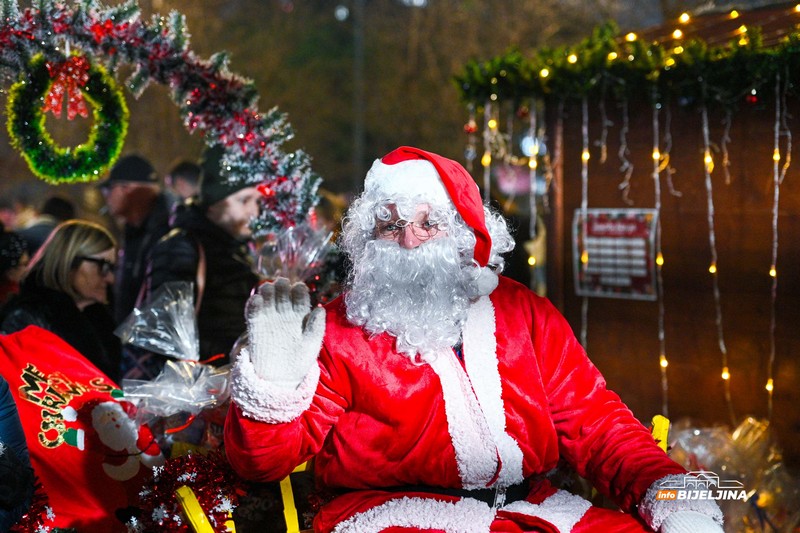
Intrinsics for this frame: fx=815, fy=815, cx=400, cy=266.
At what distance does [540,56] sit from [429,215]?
122 inches

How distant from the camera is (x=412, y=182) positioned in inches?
114

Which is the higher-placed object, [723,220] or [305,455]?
[723,220]

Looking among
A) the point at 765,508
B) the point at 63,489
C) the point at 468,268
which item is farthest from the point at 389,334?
the point at 765,508

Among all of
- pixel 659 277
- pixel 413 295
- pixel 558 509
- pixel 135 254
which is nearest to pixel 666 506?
pixel 558 509

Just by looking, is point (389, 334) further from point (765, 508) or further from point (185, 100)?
point (765, 508)

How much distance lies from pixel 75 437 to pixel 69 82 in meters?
1.65

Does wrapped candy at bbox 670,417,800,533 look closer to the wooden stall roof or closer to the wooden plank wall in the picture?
the wooden plank wall

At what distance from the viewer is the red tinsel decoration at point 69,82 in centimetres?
377

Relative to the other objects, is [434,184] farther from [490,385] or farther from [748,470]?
[748,470]

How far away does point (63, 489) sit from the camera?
10.8 feet

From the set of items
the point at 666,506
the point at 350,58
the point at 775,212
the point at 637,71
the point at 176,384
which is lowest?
the point at 666,506

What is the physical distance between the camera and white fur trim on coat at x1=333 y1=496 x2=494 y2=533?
2531 millimetres

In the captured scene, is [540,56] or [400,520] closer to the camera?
[400,520]

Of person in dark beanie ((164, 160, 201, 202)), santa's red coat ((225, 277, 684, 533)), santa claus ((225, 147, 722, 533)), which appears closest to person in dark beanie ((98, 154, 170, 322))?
person in dark beanie ((164, 160, 201, 202))
